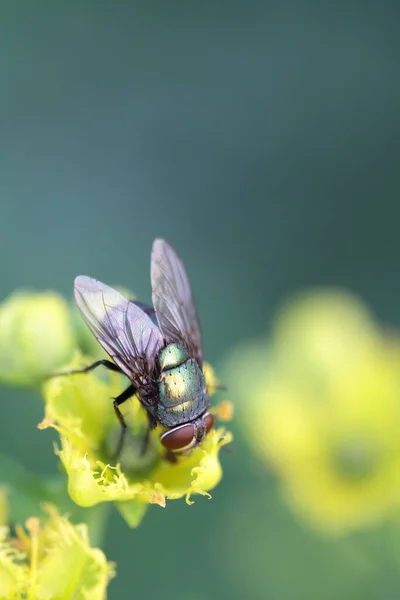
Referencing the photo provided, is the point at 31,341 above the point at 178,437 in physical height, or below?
above

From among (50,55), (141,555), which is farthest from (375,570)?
(50,55)

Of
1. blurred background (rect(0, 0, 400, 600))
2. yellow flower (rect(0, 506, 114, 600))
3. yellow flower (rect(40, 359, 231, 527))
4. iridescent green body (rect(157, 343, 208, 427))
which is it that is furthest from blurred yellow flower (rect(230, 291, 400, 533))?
yellow flower (rect(0, 506, 114, 600))

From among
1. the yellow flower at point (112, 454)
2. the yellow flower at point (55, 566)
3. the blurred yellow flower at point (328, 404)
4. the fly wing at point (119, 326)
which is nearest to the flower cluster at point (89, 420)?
the yellow flower at point (112, 454)

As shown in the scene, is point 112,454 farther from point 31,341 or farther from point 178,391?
point 31,341

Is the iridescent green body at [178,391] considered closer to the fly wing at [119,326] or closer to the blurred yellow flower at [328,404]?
the fly wing at [119,326]

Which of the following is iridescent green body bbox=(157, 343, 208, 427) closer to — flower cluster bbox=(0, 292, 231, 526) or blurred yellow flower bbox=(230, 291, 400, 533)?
flower cluster bbox=(0, 292, 231, 526)

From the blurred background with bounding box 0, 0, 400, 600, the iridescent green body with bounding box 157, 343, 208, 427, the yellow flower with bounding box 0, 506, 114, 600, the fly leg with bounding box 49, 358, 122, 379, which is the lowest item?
the yellow flower with bounding box 0, 506, 114, 600

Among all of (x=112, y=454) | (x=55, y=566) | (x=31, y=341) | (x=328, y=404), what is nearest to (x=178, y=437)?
(x=112, y=454)
